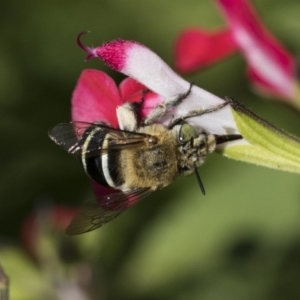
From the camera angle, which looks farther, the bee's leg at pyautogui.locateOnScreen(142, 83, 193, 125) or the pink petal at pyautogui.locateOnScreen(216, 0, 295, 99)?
the pink petal at pyautogui.locateOnScreen(216, 0, 295, 99)

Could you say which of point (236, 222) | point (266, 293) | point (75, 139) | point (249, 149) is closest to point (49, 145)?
point (236, 222)

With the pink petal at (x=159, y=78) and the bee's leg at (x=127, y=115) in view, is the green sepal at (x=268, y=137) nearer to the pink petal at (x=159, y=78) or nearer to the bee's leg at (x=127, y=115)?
the pink petal at (x=159, y=78)

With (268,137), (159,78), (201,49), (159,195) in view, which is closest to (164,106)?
(159,78)

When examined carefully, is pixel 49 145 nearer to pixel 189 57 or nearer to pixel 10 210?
pixel 10 210

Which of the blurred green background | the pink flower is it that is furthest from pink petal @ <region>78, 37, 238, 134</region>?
the blurred green background

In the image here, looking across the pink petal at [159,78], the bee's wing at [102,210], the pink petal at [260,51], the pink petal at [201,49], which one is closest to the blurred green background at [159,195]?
the pink petal at [201,49]

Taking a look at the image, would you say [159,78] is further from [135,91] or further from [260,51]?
[260,51]

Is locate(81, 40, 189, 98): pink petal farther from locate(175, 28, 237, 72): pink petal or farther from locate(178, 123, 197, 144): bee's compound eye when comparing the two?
locate(175, 28, 237, 72): pink petal
